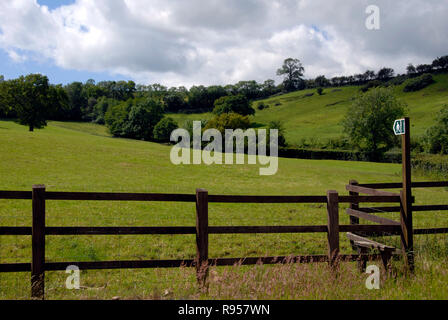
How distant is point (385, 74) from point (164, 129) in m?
119

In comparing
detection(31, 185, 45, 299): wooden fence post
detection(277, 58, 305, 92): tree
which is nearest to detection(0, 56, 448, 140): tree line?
detection(277, 58, 305, 92): tree

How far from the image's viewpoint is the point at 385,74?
167875 mm

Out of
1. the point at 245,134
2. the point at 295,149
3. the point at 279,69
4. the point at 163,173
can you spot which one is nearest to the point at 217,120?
the point at 245,134

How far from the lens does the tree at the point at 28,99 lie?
72938 mm

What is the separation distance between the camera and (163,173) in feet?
107

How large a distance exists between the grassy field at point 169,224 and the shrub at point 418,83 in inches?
4525

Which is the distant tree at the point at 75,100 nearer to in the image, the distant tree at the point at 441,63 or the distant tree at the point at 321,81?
the distant tree at the point at 321,81

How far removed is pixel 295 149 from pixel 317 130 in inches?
1487

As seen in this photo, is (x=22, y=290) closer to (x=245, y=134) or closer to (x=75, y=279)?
(x=75, y=279)

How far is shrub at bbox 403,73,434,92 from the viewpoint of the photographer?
137 m

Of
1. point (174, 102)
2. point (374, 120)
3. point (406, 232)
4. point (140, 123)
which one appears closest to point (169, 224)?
point (406, 232)
